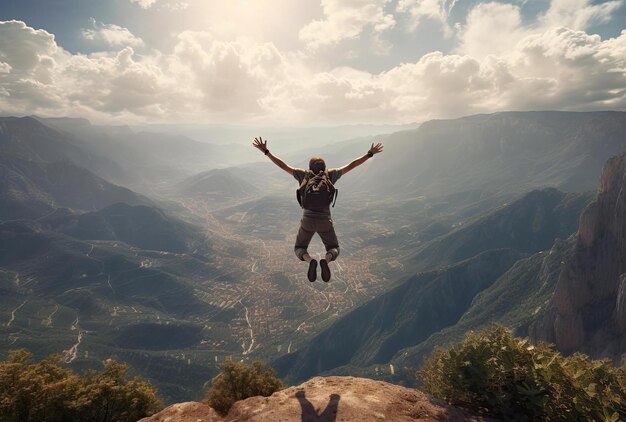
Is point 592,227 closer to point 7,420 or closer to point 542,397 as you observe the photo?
point 542,397

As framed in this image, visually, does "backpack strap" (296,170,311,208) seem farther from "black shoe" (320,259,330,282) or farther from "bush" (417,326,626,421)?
"bush" (417,326,626,421)

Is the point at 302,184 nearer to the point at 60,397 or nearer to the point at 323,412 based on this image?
the point at 323,412

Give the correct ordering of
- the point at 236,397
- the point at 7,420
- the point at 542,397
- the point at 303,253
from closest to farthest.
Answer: the point at 542,397 < the point at 303,253 < the point at 7,420 < the point at 236,397

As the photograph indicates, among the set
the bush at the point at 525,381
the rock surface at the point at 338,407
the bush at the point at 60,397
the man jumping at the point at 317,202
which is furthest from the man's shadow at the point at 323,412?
the bush at the point at 60,397

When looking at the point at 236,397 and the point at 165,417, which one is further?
the point at 236,397

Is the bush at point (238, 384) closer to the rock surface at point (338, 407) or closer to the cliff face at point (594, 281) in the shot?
the rock surface at point (338, 407)

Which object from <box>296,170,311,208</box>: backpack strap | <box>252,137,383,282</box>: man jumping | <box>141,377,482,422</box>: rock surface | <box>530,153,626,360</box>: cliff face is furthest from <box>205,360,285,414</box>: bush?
<box>530,153,626,360</box>: cliff face

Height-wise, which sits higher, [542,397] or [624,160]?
[624,160]

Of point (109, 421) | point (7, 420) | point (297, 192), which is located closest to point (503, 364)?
point (297, 192)
